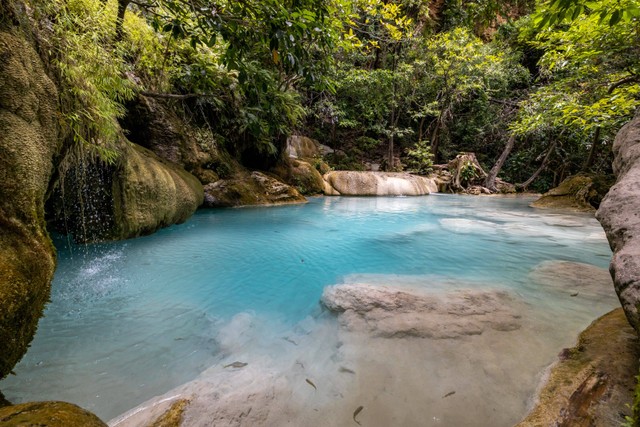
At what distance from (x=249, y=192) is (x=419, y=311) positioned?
289 inches

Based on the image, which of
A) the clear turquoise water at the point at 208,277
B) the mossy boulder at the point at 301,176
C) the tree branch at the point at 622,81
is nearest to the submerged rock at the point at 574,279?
the clear turquoise water at the point at 208,277

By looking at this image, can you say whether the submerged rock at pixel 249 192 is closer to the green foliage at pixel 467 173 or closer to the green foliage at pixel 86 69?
the green foliage at pixel 86 69

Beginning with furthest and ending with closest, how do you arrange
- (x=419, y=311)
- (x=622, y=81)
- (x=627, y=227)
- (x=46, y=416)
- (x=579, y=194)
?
(x=579, y=194) → (x=622, y=81) → (x=419, y=311) → (x=627, y=227) → (x=46, y=416)

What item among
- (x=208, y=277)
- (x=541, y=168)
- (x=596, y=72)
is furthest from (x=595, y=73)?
(x=541, y=168)

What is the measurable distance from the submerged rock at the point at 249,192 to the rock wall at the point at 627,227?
7818mm

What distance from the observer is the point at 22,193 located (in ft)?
4.81

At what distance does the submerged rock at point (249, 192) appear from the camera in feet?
26.2

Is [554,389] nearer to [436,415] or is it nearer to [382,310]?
[436,415]

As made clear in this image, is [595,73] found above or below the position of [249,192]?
above

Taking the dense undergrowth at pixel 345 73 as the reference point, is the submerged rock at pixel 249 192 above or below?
below

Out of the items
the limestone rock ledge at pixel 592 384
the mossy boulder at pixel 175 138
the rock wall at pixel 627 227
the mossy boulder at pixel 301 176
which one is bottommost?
the limestone rock ledge at pixel 592 384

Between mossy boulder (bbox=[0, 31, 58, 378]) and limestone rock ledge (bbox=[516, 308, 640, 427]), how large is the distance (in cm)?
227

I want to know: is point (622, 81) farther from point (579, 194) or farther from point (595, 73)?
point (579, 194)

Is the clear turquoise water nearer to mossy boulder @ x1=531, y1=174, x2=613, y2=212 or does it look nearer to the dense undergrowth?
the dense undergrowth
